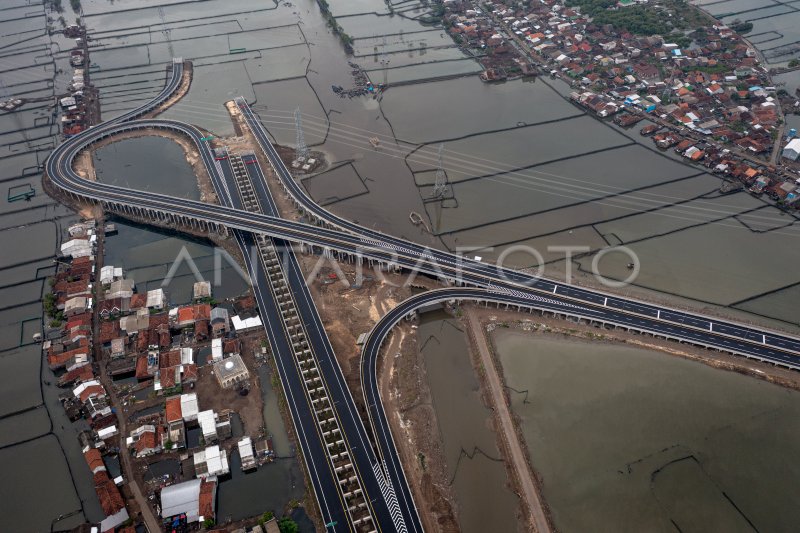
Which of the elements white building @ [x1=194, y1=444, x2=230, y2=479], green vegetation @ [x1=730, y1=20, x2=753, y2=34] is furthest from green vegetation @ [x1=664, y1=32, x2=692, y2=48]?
white building @ [x1=194, y1=444, x2=230, y2=479]

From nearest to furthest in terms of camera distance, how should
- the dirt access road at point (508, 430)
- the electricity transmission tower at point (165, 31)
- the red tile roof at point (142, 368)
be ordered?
the dirt access road at point (508, 430)
the red tile roof at point (142, 368)
the electricity transmission tower at point (165, 31)

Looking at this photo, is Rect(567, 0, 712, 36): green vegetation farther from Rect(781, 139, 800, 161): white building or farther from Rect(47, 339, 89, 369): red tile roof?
Rect(47, 339, 89, 369): red tile roof

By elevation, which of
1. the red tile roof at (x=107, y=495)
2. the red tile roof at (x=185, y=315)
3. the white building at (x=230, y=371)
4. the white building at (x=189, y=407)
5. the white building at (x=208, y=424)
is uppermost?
the red tile roof at (x=185, y=315)

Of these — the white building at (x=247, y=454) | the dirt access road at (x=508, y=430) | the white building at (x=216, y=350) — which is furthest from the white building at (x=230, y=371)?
the dirt access road at (x=508, y=430)

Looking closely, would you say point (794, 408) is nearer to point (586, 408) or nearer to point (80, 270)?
point (586, 408)

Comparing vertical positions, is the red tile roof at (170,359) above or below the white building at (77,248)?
below

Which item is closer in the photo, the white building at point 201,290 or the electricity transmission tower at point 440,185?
the white building at point 201,290

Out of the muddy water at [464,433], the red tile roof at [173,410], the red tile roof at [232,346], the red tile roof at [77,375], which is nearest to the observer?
the muddy water at [464,433]

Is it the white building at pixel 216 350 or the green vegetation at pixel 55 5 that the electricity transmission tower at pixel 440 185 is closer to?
the white building at pixel 216 350
